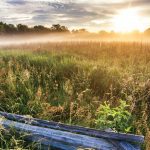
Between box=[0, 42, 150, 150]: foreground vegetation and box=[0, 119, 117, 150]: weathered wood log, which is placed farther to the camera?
box=[0, 42, 150, 150]: foreground vegetation

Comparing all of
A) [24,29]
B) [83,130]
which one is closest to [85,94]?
[83,130]

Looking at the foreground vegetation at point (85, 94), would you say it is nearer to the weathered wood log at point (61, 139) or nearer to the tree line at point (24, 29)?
the weathered wood log at point (61, 139)

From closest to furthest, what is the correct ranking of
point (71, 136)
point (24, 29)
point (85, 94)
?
point (71, 136), point (85, 94), point (24, 29)

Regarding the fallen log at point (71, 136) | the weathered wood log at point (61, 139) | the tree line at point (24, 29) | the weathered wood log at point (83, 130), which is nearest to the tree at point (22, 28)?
the tree line at point (24, 29)

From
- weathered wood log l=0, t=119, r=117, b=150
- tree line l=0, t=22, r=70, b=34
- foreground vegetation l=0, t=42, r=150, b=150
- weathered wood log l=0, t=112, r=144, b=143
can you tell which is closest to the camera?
weathered wood log l=0, t=112, r=144, b=143

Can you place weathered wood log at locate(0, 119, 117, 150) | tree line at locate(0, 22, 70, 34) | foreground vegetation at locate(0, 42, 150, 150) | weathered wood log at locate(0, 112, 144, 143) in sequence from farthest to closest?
tree line at locate(0, 22, 70, 34), foreground vegetation at locate(0, 42, 150, 150), weathered wood log at locate(0, 119, 117, 150), weathered wood log at locate(0, 112, 144, 143)

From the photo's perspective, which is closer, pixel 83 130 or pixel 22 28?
pixel 83 130

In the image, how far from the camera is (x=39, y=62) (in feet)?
33.2

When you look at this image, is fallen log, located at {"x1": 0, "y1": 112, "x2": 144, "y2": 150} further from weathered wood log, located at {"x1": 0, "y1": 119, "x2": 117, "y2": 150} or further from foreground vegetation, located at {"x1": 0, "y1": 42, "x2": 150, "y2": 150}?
foreground vegetation, located at {"x1": 0, "y1": 42, "x2": 150, "y2": 150}

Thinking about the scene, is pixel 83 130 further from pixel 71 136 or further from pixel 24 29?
pixel 24 29

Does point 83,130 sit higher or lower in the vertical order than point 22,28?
higher

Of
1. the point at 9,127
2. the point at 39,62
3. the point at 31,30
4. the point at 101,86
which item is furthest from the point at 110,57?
the point at 31,30

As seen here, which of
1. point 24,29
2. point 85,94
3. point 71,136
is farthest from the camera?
point 24,29

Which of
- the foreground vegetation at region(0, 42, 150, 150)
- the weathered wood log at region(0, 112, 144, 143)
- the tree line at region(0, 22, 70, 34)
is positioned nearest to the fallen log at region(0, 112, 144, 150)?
the weathered wood log at region(0, 112, 144, 143)
